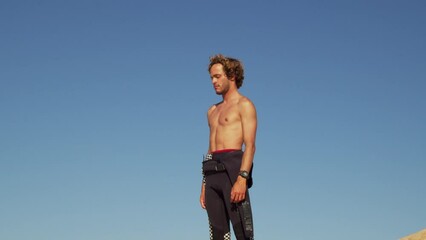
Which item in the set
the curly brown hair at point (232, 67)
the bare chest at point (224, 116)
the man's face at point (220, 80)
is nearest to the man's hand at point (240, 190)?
the bare chest at point (224, 116)

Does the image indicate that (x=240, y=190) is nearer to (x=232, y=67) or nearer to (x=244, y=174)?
(x=244, y=174)

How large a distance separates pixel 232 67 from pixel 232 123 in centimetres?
91

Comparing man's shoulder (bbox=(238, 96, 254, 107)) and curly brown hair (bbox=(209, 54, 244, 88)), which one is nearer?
man's shoulder (bbox=(238, 96, 254, 107))

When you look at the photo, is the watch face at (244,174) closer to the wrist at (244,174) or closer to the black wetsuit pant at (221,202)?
the wrist at (244,174)

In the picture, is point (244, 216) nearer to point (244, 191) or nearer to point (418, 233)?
point (244, 191)

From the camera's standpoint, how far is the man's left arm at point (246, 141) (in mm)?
8766

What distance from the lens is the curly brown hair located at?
941 cm

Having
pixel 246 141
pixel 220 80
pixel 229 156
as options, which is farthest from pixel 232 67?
pixel 229 156

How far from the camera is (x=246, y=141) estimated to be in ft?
29.3

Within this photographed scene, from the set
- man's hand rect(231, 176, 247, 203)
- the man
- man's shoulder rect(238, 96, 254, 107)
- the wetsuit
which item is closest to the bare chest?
the man

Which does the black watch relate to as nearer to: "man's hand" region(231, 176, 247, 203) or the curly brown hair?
"man's hand" region(231, 176, 247, 203)

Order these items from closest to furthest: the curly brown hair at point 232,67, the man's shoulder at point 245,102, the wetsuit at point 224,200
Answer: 1. the wetsuit at point 224,200
2. the man's shoulder at point 245,102
3. the curly brown hair at point 232,67

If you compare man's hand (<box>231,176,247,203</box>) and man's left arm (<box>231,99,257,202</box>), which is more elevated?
man's left arm (<box>231,99,257,202</box>)

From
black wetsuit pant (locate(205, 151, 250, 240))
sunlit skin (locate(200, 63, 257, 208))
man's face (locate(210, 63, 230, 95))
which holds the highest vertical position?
man's face (locate(210, 63, 230, 95))
